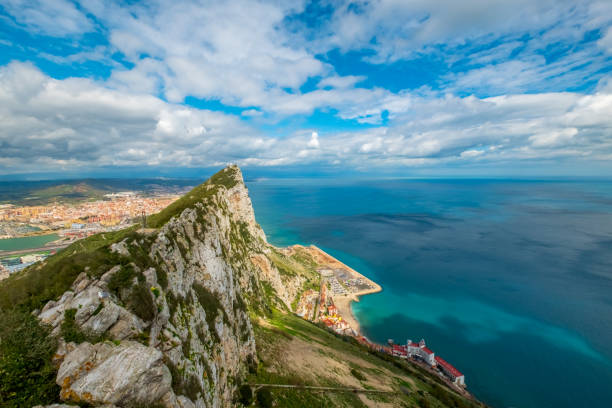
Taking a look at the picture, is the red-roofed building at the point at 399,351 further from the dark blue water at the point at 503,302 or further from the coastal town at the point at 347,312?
the dark blue water at the point at 503,302

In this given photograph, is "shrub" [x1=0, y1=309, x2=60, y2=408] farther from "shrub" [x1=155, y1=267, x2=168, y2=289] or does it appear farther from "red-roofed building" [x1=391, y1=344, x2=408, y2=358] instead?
"red-roofed building" [x1=391, y1=344, x2=408, y2=358]

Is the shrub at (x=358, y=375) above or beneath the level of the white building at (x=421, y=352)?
above

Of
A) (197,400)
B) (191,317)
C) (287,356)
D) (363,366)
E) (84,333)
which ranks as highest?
(84,333)

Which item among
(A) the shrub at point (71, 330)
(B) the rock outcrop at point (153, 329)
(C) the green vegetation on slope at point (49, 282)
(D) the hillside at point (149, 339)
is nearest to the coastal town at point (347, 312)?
(D) the hillside at point (149, 339)

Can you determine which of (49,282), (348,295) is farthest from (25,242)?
(49,282)

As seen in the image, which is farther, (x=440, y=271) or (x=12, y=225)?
(x=12, y=225)

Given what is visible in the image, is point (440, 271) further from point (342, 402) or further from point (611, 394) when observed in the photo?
point (342, 402)

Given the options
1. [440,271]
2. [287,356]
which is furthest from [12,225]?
[440,271]
